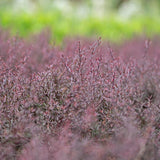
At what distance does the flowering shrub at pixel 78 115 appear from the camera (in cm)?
223

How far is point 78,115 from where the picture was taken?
259cm

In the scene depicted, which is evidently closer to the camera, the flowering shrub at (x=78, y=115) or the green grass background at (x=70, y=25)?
the flowering shrub at (x=78, y=115)

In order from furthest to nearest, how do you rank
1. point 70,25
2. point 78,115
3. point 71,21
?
point 71,21, point 70,25, point 78,115

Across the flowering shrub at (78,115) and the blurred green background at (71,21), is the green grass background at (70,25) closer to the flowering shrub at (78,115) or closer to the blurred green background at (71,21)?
the blurred green background at (71,21)

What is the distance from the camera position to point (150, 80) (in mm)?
3279

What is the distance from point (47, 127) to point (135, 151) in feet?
2.16

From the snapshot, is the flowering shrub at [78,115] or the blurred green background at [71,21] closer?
the flowering shrub at [78,115]

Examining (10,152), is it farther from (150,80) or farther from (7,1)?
(7,1)

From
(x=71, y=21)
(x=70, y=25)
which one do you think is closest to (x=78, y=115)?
(x=70, y=25)

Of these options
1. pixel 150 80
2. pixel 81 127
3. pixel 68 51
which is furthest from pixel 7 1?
pixel 81 127

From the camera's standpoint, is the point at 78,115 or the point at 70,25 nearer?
the point at 78,115

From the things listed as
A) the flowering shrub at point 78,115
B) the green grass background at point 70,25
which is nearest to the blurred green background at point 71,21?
the green grass background at point 70,25

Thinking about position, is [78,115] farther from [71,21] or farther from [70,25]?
[71,21]

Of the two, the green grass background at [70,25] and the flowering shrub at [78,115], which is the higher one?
the green grass background at [70,25]
